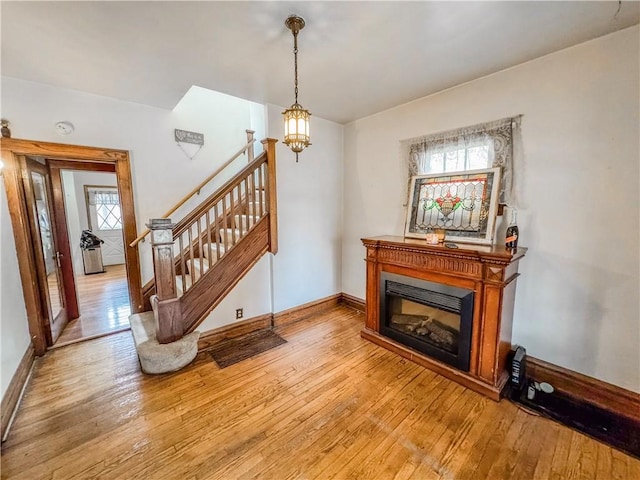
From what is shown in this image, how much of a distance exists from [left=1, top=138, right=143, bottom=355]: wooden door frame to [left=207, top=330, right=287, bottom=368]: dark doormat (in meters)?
1.62

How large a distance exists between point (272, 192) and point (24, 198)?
7.82 ft

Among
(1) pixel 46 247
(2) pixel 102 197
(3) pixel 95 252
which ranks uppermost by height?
(2) pixel 102 197

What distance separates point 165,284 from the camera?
2.48 m

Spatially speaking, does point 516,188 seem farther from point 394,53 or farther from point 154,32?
point 154,32

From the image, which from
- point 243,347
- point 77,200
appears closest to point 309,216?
point 243,347

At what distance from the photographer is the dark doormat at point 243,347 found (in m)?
2.75

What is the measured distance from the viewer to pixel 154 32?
186 centimetres

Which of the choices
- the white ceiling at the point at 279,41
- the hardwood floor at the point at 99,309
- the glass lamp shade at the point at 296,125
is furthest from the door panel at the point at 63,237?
the glass lamp shade at the point at 296,125

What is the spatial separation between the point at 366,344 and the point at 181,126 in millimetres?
3517

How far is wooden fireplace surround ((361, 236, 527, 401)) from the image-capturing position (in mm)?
2146

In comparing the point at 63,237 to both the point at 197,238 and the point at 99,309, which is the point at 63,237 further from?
the point at 197,238

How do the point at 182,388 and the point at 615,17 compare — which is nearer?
the point at 615,17

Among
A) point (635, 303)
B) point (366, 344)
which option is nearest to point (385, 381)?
point (366, 344)

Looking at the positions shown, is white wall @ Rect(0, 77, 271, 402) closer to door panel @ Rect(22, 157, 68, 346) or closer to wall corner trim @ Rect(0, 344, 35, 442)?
wall corner trim @ Rect(0, 344, 35, 442)
